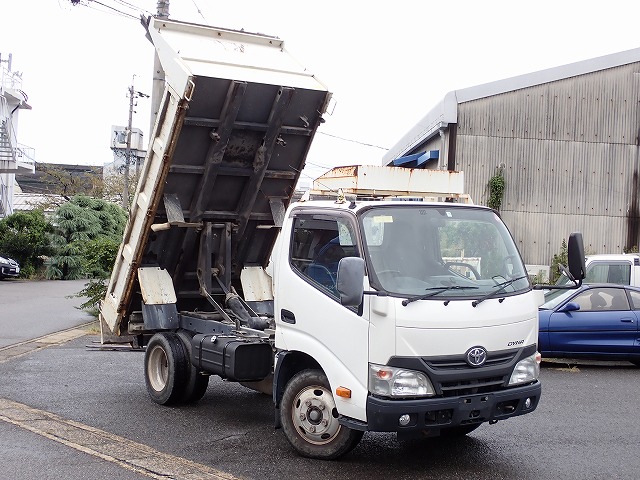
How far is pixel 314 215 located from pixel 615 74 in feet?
59.1

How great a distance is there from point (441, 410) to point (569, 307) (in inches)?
285

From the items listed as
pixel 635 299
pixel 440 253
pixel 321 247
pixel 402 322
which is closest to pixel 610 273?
pixel 635 299

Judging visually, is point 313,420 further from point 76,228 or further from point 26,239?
point 26,239

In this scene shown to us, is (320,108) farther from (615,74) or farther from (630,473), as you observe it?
(615,74)

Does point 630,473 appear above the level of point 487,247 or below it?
below

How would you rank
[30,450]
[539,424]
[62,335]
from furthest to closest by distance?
[62,335], [539,424], [30,450]

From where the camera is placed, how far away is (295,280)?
7066 millimetres

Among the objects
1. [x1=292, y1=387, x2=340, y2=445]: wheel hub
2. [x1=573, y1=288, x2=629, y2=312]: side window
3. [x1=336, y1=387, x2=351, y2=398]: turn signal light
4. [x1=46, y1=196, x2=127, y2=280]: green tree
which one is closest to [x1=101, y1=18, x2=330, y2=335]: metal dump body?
[x1=292, y1=387, x2=340, y2=445]: wheel hub

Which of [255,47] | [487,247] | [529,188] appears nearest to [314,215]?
[487,247]

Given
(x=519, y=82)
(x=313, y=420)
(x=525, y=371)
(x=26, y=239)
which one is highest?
(x=519, y=82)

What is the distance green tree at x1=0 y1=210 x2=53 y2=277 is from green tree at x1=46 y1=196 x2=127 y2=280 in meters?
0.48

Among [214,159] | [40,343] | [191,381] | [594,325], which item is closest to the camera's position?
[214,159]

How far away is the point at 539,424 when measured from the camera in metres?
8.45

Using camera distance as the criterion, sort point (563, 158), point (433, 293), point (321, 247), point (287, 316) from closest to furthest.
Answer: point (433, 293) → point (321, 247) → point (287, 316) → point (563, 158)
